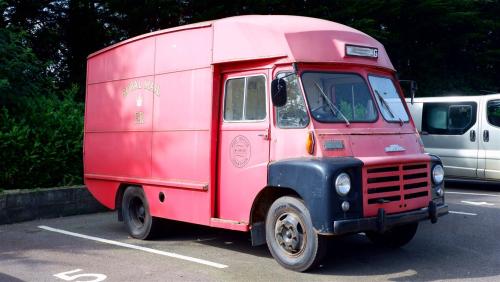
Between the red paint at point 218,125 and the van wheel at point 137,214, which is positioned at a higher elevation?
the red paint at point 218,125

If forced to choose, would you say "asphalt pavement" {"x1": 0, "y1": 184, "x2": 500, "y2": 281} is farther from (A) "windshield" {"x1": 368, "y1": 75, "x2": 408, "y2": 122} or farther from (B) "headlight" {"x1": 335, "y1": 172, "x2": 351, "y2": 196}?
(A) "windshield" {"x1": 368, "y1": 75, "x2": 408, "y2": 122}

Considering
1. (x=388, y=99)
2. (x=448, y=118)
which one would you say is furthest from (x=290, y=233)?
(x=448, y=118)

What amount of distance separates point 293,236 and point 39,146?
6232mm

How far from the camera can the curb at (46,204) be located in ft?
32.1

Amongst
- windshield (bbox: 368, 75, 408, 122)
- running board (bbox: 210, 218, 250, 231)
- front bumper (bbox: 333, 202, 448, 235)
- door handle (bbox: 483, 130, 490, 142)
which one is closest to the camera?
front bumper (bbox: 333, 202, 448, 235)

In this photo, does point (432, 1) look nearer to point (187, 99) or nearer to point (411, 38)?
point (411, 38)

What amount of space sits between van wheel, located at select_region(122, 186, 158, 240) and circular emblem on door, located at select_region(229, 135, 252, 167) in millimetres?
1909

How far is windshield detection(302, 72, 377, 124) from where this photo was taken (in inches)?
265

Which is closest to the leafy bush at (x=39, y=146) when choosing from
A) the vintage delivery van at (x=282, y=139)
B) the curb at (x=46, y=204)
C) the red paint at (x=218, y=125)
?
the curb at (x=46, y=204)

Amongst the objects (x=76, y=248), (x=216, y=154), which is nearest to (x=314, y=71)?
(x=216, y=154)

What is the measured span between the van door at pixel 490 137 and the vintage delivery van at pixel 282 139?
6.68m

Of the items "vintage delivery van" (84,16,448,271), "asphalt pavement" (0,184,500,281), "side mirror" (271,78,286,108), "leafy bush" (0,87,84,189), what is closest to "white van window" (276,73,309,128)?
"vintage delivery van" (84,16,448,271)

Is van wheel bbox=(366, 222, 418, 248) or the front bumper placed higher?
the front bumper

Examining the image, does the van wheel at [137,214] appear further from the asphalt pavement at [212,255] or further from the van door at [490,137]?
the van door at [490,137]
